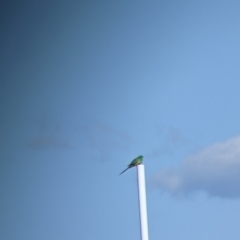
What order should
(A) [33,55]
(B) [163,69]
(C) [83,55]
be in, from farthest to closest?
(A) [33,55] → (C) [83,55] → (B) [163,69]

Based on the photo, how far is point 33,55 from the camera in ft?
12.3

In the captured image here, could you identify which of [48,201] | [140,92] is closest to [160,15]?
[140,92]

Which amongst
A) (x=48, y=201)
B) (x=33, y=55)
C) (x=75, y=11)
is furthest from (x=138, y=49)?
(x=48, y=201)

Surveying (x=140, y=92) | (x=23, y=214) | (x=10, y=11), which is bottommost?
(x=23, y=214)

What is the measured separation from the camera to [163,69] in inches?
128

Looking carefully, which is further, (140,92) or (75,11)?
(75,11)

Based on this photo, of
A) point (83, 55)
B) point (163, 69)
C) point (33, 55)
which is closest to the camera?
point (163, 69)

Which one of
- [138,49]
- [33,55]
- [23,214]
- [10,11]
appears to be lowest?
[23,214]

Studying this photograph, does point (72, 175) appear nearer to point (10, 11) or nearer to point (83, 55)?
point (83, 55)

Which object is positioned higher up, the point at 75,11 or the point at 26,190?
the point at 75,11

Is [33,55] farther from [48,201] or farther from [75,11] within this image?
[48,201]

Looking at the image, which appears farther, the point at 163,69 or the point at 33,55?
the point at 33,55

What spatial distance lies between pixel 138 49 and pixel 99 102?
386 mm

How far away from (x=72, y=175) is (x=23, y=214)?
43 cm
